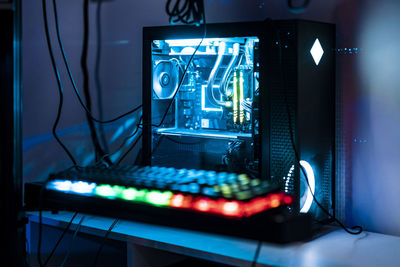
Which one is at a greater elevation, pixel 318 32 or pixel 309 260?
pixel 318 32

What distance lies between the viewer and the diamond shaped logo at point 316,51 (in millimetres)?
1426

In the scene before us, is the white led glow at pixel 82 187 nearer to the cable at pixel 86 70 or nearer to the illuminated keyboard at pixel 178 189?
the illuminated keyboard at pixel 178 189

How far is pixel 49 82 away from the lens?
1.83 metres

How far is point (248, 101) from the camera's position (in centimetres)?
155

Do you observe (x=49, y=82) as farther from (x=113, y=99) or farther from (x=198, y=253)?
(x=198, y=253)

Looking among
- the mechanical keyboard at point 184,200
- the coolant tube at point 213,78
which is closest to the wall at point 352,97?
the coolant tube at point 213,78

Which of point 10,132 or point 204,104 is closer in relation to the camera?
point 10,132

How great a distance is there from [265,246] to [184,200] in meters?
0.55

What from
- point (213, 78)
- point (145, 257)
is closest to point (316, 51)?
point (213, 78)

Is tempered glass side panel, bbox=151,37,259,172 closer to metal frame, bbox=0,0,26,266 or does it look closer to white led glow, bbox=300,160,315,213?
white led glow, bbox=300,160,315,213

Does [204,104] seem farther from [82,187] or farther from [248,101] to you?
[82,187]

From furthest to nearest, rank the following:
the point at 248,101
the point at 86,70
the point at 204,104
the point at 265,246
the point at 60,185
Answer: the point at 86,70 < the point at 204,104 < the point at 248,101 < the point at 265,246 < the point at 60,185

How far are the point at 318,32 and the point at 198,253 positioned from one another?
0.68m

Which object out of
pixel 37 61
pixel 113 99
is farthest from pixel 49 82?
pixel 113 99
